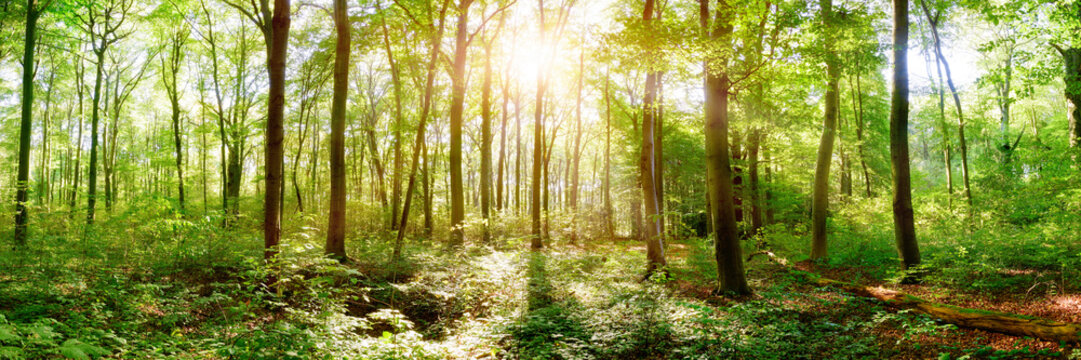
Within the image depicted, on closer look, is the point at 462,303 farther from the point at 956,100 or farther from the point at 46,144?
the point at 46,144

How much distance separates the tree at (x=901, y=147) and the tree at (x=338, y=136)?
10928 millimetres

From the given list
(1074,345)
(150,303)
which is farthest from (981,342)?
(150,303)

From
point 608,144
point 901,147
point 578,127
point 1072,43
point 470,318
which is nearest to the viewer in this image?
point 470,318

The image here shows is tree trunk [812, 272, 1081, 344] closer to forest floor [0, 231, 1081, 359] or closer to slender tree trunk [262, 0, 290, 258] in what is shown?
forest floor [0, 231, 1081, 359]

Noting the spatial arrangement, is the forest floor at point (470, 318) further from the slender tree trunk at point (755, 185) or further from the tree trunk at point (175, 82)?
the tree trunk at point (175, 82)

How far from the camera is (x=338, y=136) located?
903 cm

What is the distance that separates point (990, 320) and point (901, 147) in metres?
4.40

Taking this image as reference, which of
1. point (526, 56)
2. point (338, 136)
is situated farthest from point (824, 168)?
point (338, 136)

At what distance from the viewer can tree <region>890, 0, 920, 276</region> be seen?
28.1 feet

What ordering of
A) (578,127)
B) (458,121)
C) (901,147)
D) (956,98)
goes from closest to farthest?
(901,147) < (458,121) < (956,98) < (578,127)

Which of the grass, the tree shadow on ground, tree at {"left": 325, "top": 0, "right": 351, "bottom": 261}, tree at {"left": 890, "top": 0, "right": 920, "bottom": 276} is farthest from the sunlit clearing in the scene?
tree at {"left": 890, "top": 0, "right": 920, "bottom": 276}

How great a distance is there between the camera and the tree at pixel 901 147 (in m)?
8.57

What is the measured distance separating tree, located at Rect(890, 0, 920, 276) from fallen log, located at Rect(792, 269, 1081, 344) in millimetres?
1996

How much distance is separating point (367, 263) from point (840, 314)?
8632 mm
